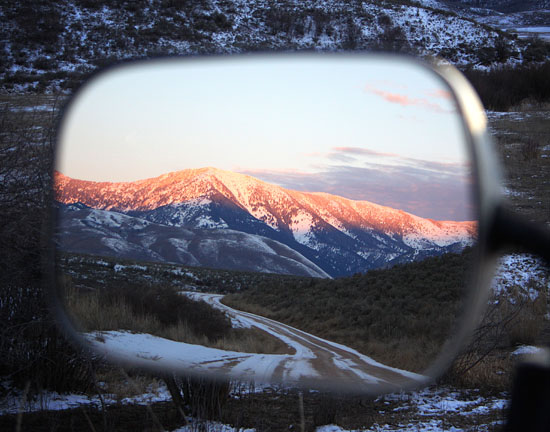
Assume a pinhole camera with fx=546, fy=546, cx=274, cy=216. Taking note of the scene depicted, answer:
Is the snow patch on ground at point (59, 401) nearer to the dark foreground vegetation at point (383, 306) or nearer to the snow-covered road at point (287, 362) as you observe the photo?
the snow-covered road at point (287, 362)

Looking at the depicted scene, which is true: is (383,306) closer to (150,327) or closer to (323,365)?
(323,365)

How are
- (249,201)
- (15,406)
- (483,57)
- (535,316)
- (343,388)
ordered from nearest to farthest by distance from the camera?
(343,388) < (249,201) < (15,406) < (535,316) < (483,57)

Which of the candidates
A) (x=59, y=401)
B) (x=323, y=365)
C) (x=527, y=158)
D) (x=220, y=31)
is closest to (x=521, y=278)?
(x=59, y=401)

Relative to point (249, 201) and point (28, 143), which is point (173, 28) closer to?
point (28, 143)

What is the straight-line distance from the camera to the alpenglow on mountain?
2.28 metres

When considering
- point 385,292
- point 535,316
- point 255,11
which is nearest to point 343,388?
point 385,292

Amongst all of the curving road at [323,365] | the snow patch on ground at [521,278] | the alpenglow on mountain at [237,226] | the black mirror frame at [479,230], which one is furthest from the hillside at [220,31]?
the curving road at [323,365]

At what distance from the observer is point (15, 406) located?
4.57 meters

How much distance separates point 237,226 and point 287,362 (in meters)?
0.62

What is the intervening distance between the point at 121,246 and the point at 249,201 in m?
0.59

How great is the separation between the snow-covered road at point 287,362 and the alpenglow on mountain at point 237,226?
0.24 m

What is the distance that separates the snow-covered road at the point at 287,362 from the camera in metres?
2.00

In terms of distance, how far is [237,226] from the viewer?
7.57 ft

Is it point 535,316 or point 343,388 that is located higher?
point 343,388
